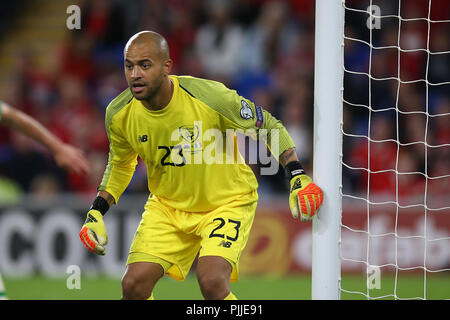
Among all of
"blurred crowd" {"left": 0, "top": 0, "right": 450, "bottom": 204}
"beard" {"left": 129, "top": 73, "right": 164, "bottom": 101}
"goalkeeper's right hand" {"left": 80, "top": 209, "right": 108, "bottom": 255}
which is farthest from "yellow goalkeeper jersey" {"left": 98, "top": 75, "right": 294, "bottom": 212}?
"blurred crowd" {"left": 0, "top": 0, "right": 450, "bottom": 204}

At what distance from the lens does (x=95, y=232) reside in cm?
427

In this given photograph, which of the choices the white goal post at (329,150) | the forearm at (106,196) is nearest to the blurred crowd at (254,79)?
the forearm at (106,196)

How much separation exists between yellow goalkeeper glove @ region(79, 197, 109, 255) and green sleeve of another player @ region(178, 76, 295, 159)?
87 centimetres

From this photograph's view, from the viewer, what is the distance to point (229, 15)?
9.56m

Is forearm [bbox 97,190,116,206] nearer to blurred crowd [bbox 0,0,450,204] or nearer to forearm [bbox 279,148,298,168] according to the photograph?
forearm [bbox 279,148,298,168]

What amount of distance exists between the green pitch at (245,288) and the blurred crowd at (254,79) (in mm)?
1127

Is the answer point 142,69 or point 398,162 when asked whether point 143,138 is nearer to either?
point 142,69

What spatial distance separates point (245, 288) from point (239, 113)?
3.23 meters

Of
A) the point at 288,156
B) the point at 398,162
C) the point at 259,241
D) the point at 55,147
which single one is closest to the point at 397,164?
the point at 398,162

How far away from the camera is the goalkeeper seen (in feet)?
13.4

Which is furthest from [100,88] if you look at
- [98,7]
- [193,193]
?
[193,193]

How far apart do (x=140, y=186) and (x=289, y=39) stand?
9.43 feet

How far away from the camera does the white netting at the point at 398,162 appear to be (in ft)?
24.5

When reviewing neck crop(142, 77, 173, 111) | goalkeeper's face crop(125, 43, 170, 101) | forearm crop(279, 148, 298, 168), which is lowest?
forearm crop(279, 148, 298, 168)
